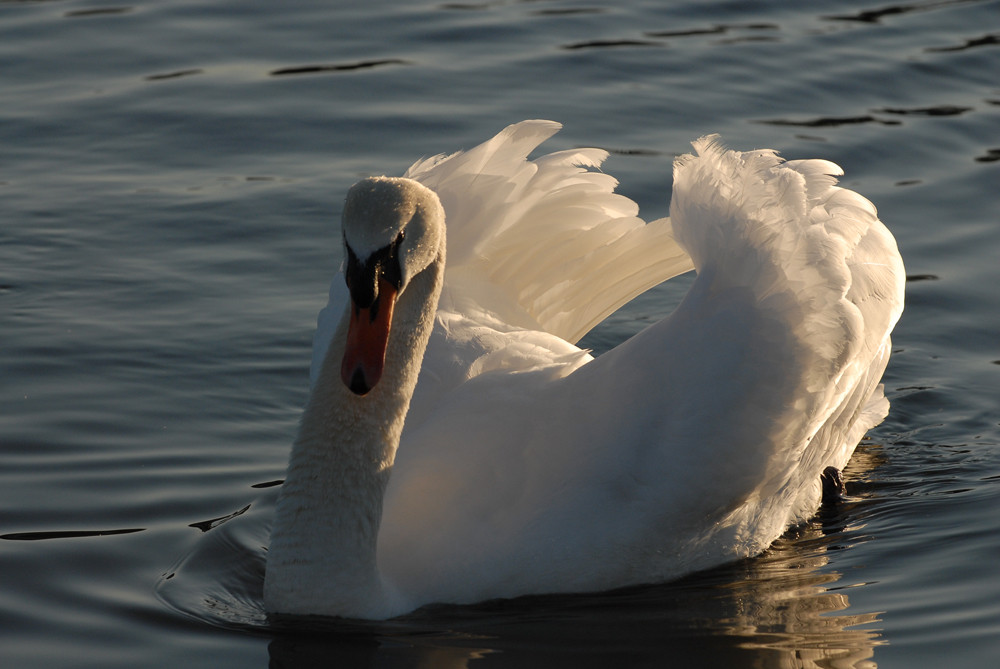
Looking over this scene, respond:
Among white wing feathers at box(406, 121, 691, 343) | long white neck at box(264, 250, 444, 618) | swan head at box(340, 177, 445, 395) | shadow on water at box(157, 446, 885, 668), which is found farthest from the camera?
white wing feathers at box(406, 121, 691, 343)

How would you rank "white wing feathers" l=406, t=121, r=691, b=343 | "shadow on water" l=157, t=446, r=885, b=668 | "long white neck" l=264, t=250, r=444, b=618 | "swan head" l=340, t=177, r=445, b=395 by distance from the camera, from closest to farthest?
"swan head" l=340, t=177, r=445, b=395 < "shadow on water" l=157, t=446, r=885, b=668 < "long white neck" l=264, t=250, r=444, b=618 < "white wing feathers" l=406, t=121, r=691, b=343

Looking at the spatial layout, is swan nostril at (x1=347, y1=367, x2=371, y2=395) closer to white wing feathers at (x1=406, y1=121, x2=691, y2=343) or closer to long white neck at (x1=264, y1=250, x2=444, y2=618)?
long white neck at (x1=264, y1=250, x2=444, y2=618)

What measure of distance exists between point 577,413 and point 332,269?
386 centimetres

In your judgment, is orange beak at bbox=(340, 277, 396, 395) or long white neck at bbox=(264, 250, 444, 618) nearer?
orange beak at bbox=(340, 277, 396, 395)

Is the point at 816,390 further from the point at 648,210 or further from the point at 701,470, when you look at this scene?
the point at 648,210

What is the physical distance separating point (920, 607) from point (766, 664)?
0.78 m

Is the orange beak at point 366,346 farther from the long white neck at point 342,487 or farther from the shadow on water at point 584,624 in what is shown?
the shadow on water at point 584,624

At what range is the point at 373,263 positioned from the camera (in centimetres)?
539

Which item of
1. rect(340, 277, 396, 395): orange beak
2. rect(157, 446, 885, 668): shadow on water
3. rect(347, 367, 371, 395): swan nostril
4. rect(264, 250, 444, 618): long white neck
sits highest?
rect(340, 277, 396, 395): orange beak

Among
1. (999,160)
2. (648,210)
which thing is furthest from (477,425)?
(999,160)

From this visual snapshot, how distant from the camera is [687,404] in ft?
19.7

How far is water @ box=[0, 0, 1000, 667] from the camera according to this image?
587 centimetres

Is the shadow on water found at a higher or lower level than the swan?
lower

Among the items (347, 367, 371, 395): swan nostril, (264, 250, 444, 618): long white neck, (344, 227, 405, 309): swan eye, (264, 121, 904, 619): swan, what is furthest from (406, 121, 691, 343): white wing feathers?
(347, 367, 371, 395): swan nostril
